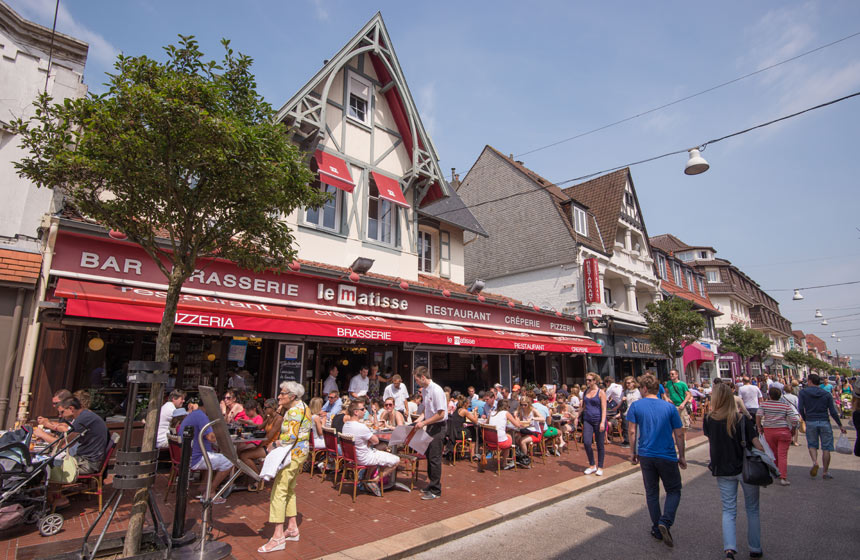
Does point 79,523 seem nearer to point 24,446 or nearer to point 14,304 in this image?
point 24,446

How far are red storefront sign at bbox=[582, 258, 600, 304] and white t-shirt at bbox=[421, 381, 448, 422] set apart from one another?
15.0 metres

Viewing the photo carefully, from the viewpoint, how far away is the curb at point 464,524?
4.44 m

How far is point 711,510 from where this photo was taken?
6.08m

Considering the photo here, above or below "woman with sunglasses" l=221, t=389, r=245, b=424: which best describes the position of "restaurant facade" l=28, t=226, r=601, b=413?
above

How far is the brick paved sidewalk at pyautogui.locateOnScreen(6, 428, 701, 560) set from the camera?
4542 millimetres

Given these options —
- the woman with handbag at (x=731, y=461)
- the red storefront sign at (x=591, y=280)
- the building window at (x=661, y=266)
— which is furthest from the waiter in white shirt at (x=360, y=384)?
the building window at (x=661, y=266)

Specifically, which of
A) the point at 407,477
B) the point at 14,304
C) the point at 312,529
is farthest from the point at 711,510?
the point at 14,304

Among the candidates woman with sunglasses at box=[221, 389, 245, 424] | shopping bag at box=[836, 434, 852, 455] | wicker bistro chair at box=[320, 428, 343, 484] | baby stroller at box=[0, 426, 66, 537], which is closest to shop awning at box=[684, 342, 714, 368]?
shopping bag at box=[836, 434, 852, 455]

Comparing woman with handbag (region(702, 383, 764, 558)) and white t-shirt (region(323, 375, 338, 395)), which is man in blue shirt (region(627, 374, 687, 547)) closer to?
woman with handbag (region(702, 383, 764, 558))

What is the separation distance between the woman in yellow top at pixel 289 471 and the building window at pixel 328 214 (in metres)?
7.44

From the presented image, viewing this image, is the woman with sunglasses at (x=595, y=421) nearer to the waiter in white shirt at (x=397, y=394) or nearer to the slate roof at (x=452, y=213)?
the waiter in white shirt at (x=397, y=394)

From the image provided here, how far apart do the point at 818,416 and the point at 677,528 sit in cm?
497

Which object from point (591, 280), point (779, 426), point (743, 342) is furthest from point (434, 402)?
point (743, 342)

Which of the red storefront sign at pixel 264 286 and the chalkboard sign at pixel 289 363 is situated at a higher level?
the red storefront sign at pixel 264 286
